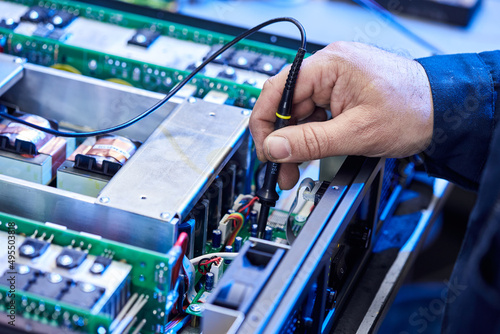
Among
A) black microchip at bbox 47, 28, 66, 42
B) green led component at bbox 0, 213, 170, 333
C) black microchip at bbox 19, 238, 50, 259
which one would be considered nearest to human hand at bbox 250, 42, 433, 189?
green led component at bbox 0, 213, 170, 333

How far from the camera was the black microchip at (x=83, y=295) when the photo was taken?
91cm

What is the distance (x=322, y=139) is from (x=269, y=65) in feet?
1.58

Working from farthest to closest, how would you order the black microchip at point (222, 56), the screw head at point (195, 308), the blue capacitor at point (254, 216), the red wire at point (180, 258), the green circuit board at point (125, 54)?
1. the black microchip at point (222, 56)
2. the green circuit board at point (125, 54)
3. the blue capacitor at point (254, 216)
4. the screw head at point (195, 308)
5. the red wire at point (180, 258)

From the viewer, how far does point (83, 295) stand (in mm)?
924

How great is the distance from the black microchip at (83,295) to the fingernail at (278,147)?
16.8 inches

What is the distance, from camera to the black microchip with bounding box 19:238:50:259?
979mm

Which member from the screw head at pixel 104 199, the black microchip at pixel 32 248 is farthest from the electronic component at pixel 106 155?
the black microchip at pixel 32 248

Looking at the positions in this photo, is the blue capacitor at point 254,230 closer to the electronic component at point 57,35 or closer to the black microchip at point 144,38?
the black microchip at point 144,38

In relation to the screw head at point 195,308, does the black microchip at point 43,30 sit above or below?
above

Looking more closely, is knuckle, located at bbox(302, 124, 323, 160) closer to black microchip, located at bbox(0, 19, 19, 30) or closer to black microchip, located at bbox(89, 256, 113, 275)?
black microchip, located at bbox(89, 256, 113, 275)

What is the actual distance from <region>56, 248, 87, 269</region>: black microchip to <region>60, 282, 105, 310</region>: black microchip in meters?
0.04

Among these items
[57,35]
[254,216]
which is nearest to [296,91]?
[254,216]

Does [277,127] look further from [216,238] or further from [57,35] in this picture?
[57,35]

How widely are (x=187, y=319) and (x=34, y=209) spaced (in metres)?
0.34
